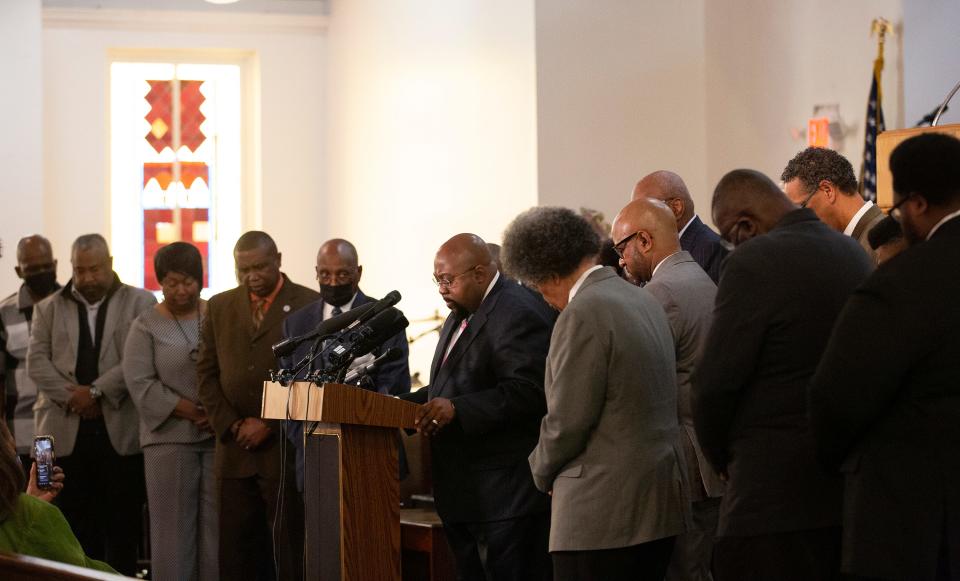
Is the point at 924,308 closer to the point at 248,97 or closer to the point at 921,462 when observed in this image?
the point at 921,462

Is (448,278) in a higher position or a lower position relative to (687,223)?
lower

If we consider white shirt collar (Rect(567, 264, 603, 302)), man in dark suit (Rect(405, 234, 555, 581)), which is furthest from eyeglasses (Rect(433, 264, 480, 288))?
white shirt collar (Rect(567, 264, 603, 302))

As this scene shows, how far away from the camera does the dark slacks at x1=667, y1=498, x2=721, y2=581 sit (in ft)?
12.8

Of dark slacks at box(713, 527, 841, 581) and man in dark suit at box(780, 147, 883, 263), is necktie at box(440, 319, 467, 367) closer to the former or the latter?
man in dark suit at box(780, 147, 883, 263)

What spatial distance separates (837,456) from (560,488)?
38.0 inches

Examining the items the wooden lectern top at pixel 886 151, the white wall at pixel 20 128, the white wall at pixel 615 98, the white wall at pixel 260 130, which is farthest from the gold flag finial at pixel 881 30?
the white wall at pixel 20 128

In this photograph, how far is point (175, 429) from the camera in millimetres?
6160

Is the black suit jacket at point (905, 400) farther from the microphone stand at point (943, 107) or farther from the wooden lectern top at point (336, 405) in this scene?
the microphone stand at point (943, 107)

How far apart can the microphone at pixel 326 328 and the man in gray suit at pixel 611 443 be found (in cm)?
77

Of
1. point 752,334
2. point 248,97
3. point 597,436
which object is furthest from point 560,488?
point 248,97

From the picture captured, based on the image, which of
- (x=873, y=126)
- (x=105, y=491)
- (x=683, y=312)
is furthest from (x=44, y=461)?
(x=873, y=126)

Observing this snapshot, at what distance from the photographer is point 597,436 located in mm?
3479

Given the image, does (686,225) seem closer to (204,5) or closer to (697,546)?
(697,546)

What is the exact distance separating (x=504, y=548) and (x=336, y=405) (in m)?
0.76
